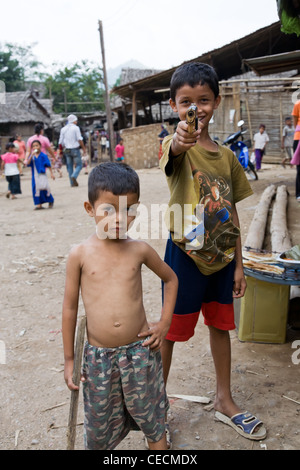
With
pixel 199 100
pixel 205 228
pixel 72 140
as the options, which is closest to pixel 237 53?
pixel 72 140

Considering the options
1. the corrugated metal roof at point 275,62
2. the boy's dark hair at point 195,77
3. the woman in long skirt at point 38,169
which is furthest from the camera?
the woman in long skirt at point 38,169

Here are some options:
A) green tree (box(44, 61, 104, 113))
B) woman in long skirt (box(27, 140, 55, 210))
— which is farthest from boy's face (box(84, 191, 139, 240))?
green tree (box(44, 61, 104, 113))

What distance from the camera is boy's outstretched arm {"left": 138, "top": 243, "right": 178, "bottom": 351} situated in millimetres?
1727

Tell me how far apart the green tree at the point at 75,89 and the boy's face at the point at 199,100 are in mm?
41864

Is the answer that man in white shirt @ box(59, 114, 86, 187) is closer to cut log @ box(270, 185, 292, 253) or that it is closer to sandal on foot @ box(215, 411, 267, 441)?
cut log @ box(270, 185, 292, 253)

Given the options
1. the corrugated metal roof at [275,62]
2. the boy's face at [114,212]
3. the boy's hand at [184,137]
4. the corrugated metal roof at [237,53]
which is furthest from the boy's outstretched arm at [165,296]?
the corrugated metal roof at [237,53]

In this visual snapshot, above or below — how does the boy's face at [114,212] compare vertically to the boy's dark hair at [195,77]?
below

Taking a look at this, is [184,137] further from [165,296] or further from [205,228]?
[165,296]

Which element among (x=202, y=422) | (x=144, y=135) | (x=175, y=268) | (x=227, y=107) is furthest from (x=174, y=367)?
(x=144, y=135)

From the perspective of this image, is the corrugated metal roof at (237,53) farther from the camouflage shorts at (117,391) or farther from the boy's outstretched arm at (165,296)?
the camouflage shorts at (117,391)

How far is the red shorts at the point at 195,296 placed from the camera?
6.73 feet

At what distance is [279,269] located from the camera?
2.72 metres

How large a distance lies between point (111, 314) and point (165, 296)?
0.26m

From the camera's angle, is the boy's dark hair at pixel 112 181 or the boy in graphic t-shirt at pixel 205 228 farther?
the boy in graphic t-shirt at pixel 205 228
